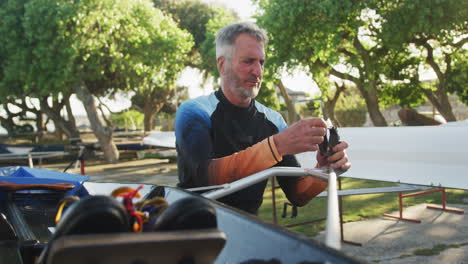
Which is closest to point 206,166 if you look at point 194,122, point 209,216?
point 194,122

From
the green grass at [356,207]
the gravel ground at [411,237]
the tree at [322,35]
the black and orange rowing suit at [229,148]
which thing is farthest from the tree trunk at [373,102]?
the black and orange rowing suit at [229,148]

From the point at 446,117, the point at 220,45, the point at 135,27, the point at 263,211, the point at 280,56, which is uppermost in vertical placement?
the point at 135,27

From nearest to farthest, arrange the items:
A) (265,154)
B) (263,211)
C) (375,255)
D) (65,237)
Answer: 1. (65,237)
2. (265,154)
3. (375,255)
4. (263,211)

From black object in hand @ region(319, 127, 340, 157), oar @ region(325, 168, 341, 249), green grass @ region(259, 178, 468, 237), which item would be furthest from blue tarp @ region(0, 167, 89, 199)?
green grass @ region(259, 178, 468, 237)

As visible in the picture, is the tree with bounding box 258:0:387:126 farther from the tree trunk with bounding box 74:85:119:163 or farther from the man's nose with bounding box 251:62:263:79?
the man's nose with bounding box 251:62:263:79

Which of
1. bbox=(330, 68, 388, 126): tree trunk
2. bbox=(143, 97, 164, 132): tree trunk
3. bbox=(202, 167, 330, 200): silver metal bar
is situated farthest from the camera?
bbox=(143, 97, 164, 132): tree trunk

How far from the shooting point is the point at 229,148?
105 inches

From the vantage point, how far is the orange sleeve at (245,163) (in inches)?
88.1

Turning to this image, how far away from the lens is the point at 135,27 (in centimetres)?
1906

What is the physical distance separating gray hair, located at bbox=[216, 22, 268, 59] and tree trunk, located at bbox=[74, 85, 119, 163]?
18046 millimetres

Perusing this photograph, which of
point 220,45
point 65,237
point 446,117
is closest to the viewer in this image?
point 65,237

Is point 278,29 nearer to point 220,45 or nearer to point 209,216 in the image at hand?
point 220,45

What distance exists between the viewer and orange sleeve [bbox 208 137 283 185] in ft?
7.34

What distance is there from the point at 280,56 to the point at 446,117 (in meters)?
6.67
